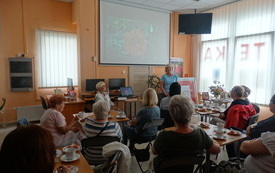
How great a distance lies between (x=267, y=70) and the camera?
15.9 feet

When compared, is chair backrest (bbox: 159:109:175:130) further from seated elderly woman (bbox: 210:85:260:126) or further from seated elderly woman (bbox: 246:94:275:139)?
seated elderly woman (bbox: 246:94:275:139)

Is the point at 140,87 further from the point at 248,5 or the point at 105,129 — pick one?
the point at 105,129

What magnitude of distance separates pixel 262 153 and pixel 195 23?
5.27 meters

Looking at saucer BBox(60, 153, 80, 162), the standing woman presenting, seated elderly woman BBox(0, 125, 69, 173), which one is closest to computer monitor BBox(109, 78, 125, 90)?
the standing woman presenting

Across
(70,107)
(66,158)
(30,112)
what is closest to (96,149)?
(66,158)

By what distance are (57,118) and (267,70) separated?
5.14 metres

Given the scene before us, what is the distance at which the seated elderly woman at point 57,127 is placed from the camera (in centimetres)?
226

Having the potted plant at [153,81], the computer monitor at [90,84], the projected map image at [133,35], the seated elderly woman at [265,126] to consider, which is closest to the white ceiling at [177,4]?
the projected map image at [133,35]

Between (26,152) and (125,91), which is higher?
(26,152)

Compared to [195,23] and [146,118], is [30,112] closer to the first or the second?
[146,118]

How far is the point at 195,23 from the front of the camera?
19.8ft

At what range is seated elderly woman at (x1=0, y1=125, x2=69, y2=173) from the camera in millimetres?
873

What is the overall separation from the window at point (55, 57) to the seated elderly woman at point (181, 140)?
5011mm

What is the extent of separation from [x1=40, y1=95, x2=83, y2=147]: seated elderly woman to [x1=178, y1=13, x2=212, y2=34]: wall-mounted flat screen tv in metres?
5.04
